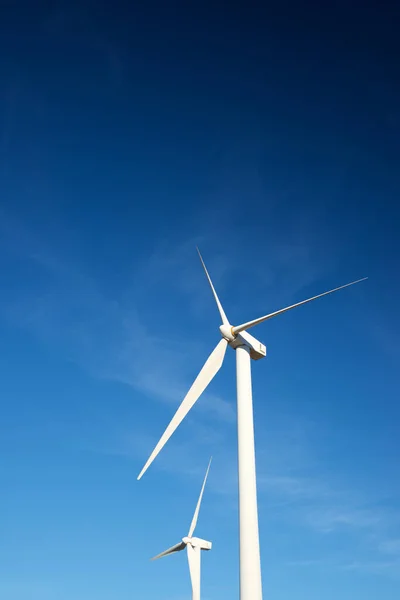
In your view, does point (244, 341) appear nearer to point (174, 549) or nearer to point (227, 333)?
point (227, 333)

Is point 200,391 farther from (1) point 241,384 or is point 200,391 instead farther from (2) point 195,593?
(2) point 195,593

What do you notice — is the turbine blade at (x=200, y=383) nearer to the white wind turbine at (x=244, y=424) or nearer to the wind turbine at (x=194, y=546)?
the white wind turbine at (x=244, y=424)

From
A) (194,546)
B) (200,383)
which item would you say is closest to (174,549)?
(194,546)

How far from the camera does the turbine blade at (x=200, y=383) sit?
32.0 meters

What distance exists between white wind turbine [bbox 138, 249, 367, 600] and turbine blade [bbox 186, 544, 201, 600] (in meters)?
34.7

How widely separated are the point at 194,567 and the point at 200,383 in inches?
1541

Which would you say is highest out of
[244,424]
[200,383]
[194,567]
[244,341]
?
[244,341]

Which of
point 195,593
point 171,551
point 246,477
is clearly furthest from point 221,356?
point 171,551

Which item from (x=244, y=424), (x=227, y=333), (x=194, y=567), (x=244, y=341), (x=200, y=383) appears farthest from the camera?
(x=194, y=567)

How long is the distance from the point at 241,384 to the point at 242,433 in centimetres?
279

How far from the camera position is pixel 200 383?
33500 mm

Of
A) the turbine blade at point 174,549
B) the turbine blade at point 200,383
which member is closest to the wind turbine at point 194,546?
the turbine blade at point 174,549

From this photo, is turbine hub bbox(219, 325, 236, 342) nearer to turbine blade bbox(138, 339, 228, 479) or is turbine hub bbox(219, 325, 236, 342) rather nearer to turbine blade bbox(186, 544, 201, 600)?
turbine blade bbox(138, 339, 228, 479)

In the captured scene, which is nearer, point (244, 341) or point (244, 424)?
point (244, 424)
